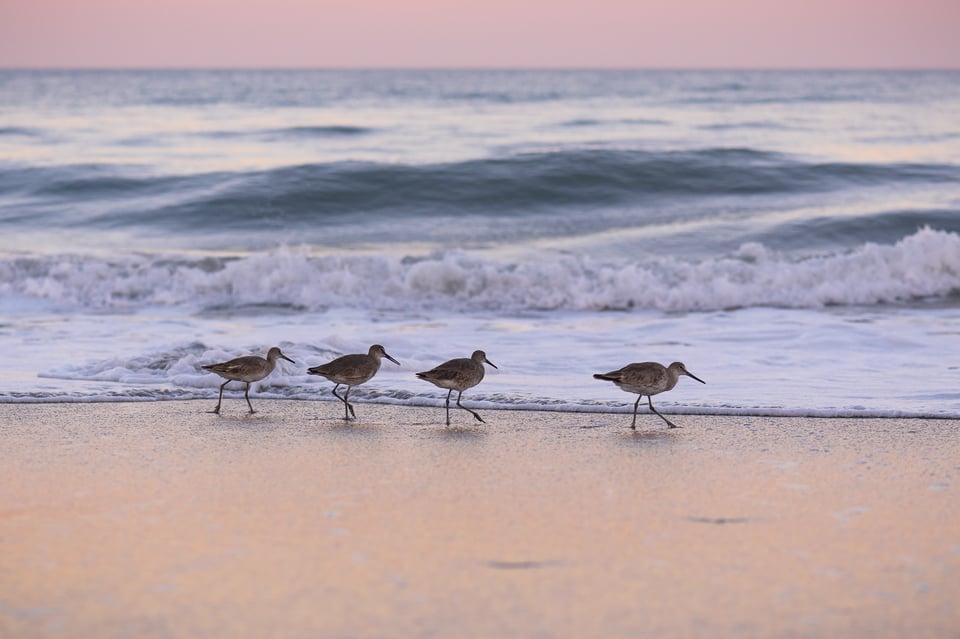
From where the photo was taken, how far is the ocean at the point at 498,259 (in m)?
8.31

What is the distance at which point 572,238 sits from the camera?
58.9ft

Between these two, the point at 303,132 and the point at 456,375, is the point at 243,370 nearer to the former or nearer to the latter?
the point at 456,375

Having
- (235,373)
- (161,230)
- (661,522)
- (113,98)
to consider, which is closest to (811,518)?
(661,522)

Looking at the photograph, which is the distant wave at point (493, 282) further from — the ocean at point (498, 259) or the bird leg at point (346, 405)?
the bird leg at point (346, 405)

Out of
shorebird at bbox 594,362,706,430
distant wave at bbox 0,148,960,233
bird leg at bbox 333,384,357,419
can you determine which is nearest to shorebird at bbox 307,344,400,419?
bird leg at bbox 333,384,357,419

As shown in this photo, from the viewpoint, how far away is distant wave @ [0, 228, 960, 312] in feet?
42.2

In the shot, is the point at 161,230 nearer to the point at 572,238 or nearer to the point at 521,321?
the point at 572,238

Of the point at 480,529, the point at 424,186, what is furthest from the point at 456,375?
the point at 424,186

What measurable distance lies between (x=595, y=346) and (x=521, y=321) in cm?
187

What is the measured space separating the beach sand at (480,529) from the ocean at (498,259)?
0.87 m

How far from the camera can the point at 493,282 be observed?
13445 mm

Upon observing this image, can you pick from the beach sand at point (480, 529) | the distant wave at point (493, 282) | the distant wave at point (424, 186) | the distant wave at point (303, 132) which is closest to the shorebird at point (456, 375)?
the beach sand at point (480, 529)

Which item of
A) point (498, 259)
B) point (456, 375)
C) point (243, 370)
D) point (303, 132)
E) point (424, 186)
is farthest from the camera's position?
point (303, 132)

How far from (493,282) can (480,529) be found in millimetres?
9010
